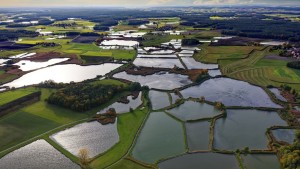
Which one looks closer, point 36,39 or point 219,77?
point 219,77

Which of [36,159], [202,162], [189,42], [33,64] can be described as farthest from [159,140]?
[189,42]

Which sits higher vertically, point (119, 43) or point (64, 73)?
point (119, 43)

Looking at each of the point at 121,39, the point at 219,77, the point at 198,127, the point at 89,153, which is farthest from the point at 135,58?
the point at 89,153

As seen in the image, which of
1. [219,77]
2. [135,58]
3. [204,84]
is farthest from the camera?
[135,58]

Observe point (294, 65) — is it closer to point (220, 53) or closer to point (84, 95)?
point (220, 53)

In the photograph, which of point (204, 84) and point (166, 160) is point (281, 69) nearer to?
point (204, 84)

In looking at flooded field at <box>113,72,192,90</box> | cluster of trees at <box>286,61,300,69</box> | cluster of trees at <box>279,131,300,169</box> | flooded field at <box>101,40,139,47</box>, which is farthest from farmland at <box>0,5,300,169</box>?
flooded field at <box>101,40,139,47</box>

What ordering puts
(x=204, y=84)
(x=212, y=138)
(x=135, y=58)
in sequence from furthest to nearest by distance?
(x=135, y=58) < (x=204, y=84) < (x=212, y=138)
